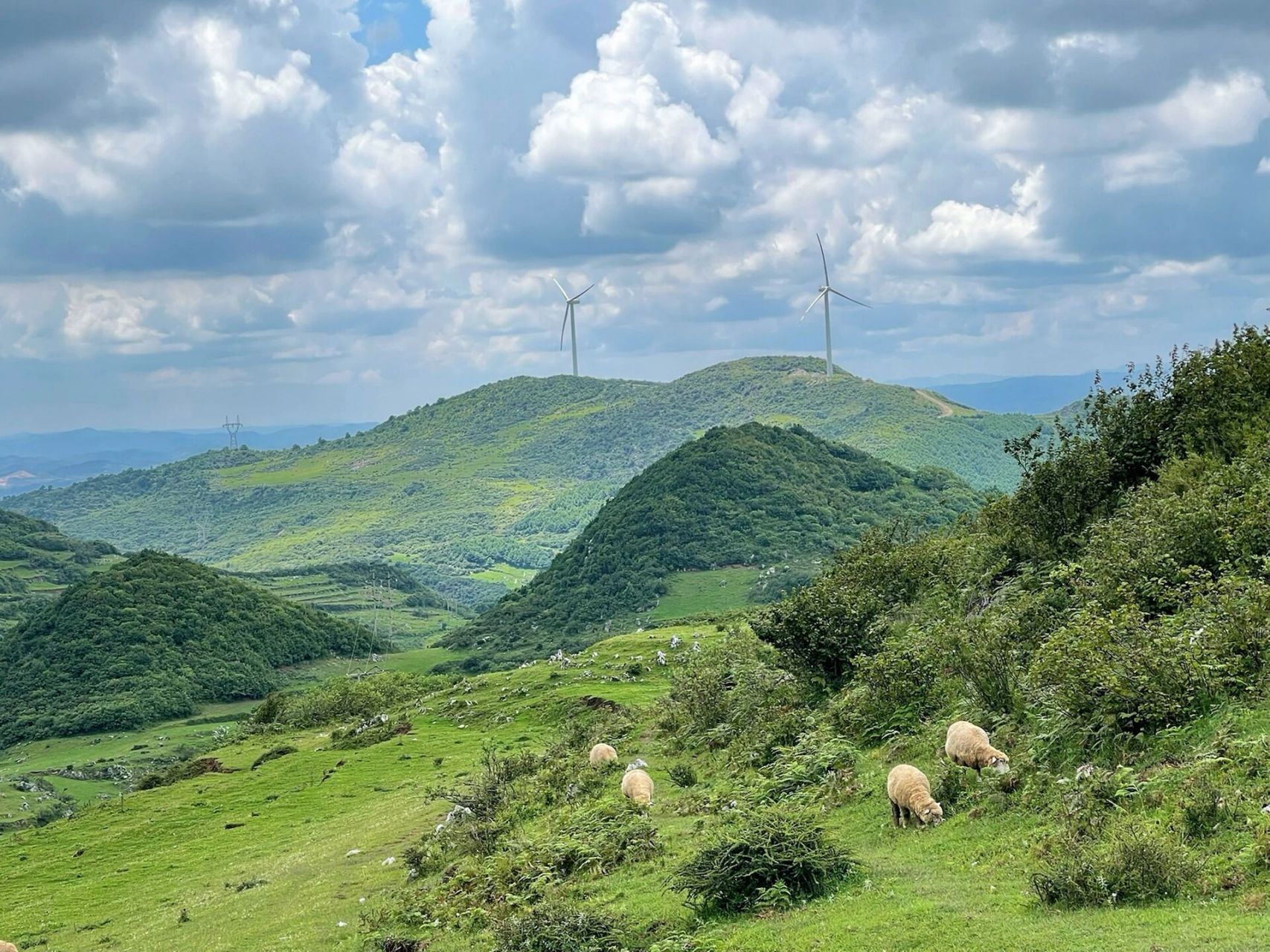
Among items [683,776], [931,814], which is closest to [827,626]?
[683,776]

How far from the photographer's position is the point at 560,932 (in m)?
21.2

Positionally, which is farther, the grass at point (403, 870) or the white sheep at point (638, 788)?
the white sheep at point (638, 788)

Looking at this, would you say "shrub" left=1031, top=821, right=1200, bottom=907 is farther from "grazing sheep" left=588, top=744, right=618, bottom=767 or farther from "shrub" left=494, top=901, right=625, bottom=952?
"grazing sheep" left=588, top=744, right=618, bottom=767

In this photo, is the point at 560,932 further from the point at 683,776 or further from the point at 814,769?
the point at 683,776

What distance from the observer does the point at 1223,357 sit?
39.3 meters

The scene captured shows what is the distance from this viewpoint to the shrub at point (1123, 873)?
53.5ft

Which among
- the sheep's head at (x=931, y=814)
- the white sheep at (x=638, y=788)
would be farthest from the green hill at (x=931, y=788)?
the white sheep at (x=638, y=788)

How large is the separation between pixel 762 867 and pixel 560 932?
4.14m

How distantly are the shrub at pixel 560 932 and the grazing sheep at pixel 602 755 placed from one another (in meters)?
20.5

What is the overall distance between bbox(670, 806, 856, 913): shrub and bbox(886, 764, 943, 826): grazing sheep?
2.33 metres

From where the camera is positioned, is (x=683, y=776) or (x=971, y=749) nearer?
(x=971, y=749)

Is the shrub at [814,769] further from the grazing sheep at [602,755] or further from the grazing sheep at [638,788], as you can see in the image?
the grazing sheep at [602,755]

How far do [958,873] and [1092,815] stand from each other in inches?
100

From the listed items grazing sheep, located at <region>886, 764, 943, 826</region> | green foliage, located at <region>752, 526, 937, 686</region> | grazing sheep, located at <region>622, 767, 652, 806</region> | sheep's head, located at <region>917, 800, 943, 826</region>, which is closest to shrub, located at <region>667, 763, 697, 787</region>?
grazing sheep, located at <region>622, 767, 652, 806</region>
